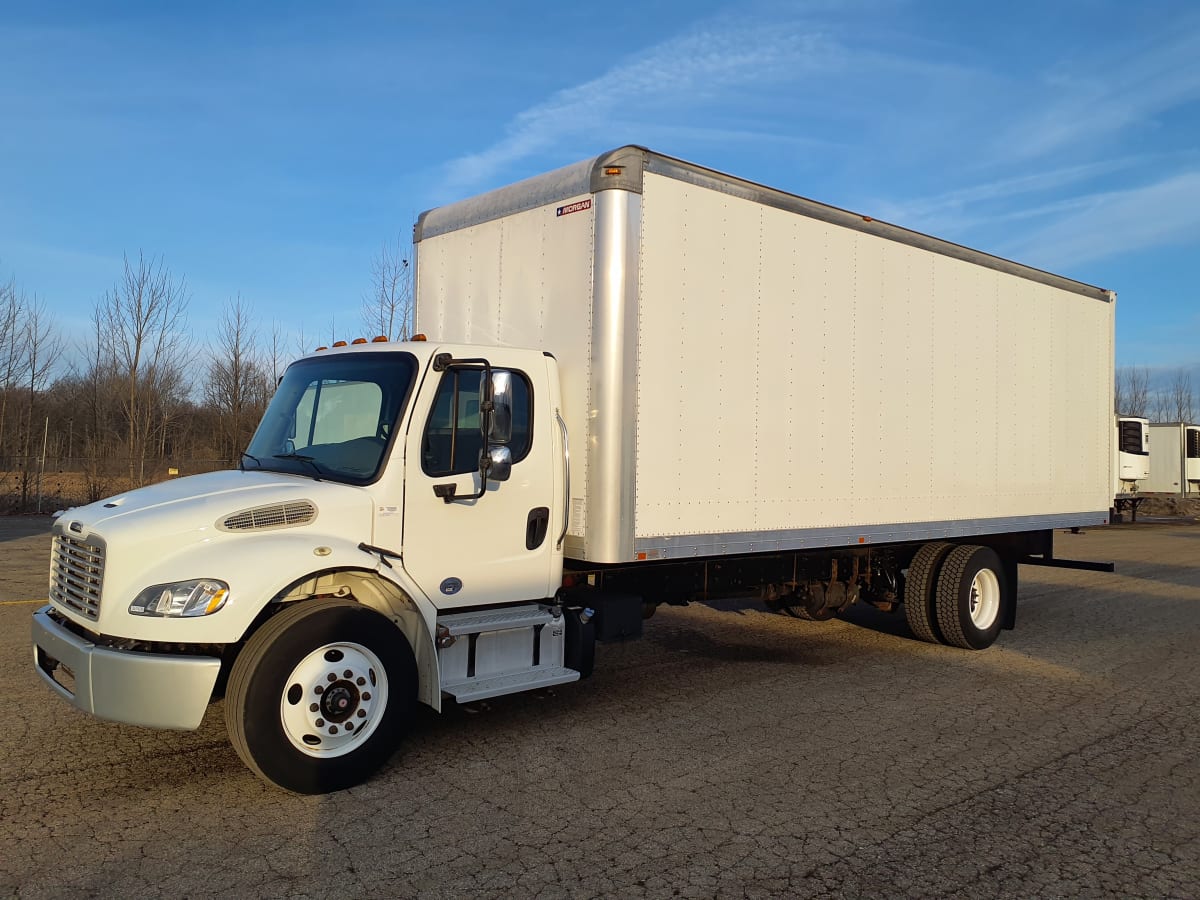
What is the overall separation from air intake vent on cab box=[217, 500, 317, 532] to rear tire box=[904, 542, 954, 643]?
632cm

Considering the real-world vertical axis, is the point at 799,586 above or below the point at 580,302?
below

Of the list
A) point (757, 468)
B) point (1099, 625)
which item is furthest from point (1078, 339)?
point (757, 468)

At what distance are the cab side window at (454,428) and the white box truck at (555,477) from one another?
2 centimetres

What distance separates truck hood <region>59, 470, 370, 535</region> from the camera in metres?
4.66

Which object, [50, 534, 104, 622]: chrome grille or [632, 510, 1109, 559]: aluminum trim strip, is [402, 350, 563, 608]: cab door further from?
[50, 534, 104, 622]: chrome grille

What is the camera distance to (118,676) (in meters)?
4.39

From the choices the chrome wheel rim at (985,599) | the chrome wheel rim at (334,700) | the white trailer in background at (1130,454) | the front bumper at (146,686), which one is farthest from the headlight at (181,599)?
the white trailer in background at (1130,454)

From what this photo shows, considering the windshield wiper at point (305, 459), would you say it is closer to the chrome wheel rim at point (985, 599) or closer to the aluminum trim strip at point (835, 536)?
the aluminum trim strip at point (835, 536)

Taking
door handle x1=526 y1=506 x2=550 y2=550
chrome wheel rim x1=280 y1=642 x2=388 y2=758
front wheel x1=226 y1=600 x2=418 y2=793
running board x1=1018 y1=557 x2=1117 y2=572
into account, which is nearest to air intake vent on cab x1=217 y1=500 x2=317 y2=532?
front wheel x1=226 y1=600 x2=418 y2=793

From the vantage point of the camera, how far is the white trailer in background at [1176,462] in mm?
36438

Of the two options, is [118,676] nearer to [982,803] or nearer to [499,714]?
[499,714]

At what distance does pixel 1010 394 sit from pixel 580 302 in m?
5.41

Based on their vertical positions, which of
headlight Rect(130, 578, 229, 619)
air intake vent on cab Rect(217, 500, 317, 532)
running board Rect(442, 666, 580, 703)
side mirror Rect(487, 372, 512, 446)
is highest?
side mirror Rect(487, 372, 512, 446)

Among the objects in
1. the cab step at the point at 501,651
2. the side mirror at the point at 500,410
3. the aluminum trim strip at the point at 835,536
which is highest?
the side mirror at the point at 500,410
